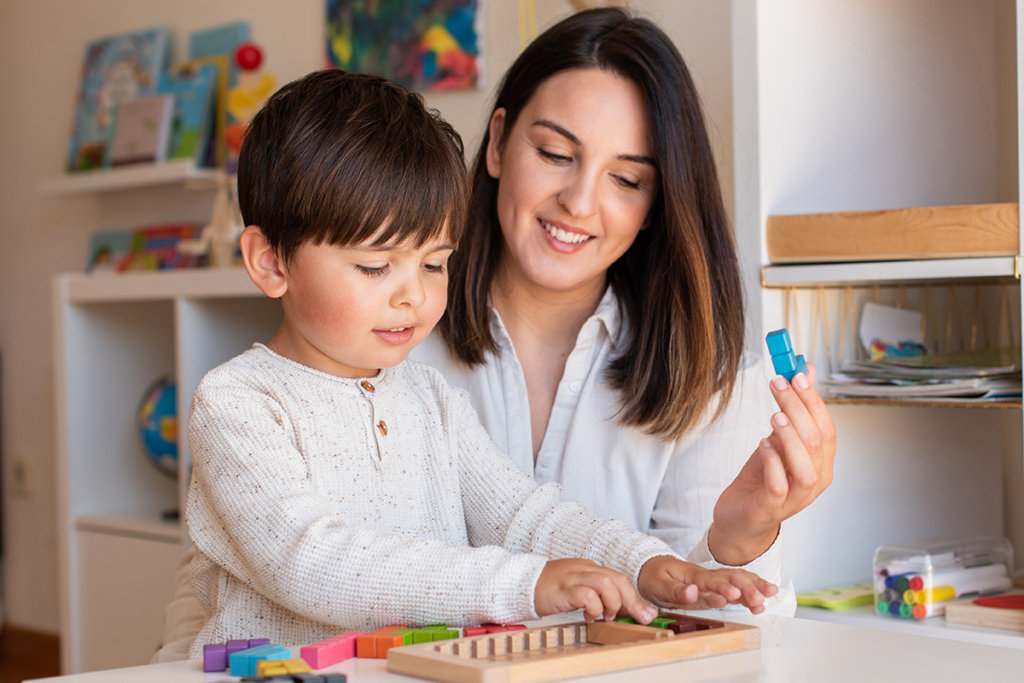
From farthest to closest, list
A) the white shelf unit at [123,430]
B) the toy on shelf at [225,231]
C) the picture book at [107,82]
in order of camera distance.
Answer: the picture book at [107,82]
the toy on shelf at [225,231]
the white shelf unit at [123,430]

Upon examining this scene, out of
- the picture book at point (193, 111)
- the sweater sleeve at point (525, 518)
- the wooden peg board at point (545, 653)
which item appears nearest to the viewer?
the wooden peg board at point (545, 653)

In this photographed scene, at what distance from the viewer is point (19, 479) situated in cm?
319

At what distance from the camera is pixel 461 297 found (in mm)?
1407

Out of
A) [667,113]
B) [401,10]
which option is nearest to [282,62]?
[401,10]

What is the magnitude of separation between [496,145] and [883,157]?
2.07ft

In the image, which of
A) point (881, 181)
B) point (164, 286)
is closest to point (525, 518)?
point (881, 181)

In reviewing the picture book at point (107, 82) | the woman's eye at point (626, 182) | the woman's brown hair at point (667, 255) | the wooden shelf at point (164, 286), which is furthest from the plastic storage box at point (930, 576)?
the picture book at point (107, 82)

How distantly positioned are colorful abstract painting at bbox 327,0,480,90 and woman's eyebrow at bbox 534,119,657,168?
0.98m

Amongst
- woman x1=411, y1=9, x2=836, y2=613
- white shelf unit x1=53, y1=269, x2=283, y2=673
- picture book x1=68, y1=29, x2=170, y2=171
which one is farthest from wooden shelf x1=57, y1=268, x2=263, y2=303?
woman x1=411, y1=9, x2=836, y2=613

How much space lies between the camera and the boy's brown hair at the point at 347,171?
36.7 inches

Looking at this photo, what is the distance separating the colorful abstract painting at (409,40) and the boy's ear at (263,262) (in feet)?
4.29

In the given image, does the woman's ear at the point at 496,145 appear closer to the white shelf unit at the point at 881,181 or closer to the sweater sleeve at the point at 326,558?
the white shelf unit at the point at 881,181

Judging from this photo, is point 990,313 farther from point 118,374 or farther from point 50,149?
point 50,149

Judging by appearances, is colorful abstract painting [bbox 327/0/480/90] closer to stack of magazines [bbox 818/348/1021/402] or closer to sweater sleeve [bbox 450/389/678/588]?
stack of magazines [bbox 818/348/1021/402]
